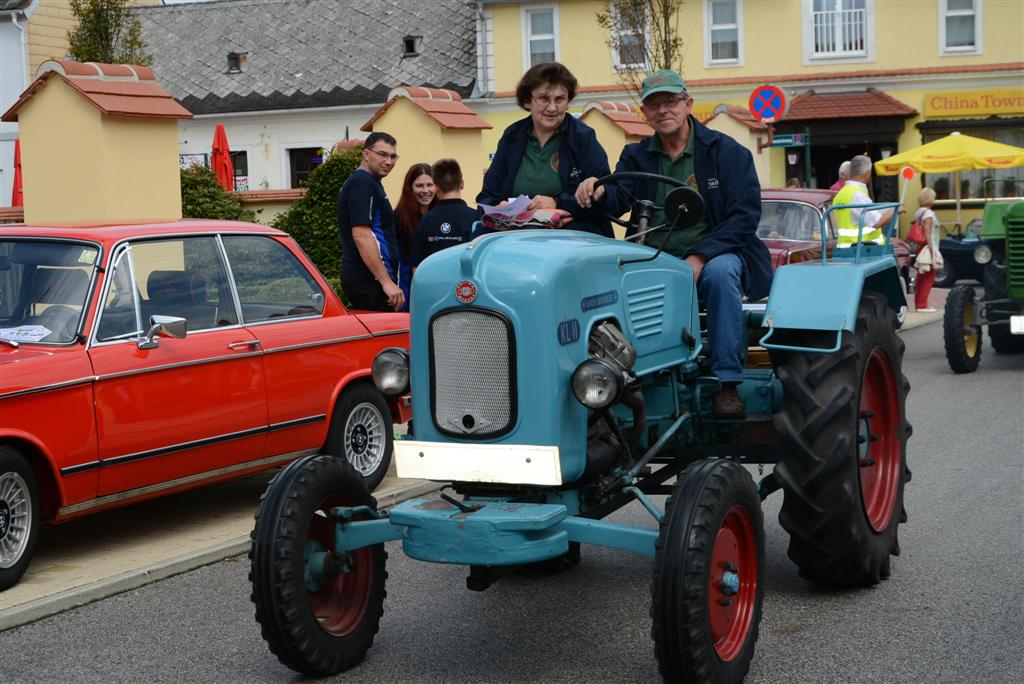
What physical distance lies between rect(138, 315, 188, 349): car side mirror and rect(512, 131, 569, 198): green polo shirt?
6.42ft

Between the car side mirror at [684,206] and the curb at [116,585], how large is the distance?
3.15m

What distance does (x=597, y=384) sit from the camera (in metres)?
4.94

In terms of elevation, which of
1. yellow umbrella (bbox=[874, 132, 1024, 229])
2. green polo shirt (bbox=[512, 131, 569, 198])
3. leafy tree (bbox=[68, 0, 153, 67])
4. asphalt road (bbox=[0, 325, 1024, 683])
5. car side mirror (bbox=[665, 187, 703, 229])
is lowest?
asphalt road (bbox=[0, 325, 1024, 683])

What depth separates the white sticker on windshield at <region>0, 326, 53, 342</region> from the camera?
7.29 m

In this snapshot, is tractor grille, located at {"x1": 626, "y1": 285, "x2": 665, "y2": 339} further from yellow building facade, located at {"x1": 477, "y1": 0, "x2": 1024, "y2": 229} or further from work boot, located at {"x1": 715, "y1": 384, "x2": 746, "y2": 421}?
yellow building facade, located at {"x1": 477, "y1": 0, "x2": 1024, "y2": 229}

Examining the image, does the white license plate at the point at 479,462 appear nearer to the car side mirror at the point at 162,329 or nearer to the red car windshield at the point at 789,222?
the car side mirror at the point at 162,329

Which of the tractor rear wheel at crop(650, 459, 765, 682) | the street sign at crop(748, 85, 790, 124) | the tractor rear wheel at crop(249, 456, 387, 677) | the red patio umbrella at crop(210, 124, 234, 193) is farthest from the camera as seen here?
the red patio umbrella at crop(210, 124, 234, 193)

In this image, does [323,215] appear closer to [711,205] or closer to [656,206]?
[711,205]

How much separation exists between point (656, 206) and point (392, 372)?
138 centimetres

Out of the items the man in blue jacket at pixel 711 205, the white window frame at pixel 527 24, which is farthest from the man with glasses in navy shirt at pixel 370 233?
the white window frame at pixel 527 24

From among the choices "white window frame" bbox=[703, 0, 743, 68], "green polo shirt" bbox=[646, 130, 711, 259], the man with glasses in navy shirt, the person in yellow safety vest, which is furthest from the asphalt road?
"white window frame" bbox=[703, 0, 743, 68]

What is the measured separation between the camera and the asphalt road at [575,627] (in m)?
5.41

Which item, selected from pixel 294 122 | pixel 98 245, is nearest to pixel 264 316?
pixel 98 245

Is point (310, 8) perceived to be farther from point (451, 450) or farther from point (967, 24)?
point (451, 450)
